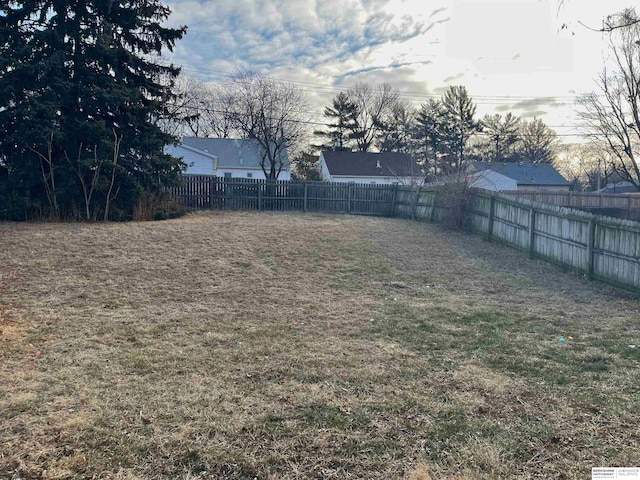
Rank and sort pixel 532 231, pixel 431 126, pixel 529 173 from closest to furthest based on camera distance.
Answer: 1. pixel 532 231
2. pixel 529 173
3. pixel 431 126

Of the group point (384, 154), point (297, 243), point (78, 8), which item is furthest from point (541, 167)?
point (78, 8)

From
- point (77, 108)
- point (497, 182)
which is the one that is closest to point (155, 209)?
point (77, 108)

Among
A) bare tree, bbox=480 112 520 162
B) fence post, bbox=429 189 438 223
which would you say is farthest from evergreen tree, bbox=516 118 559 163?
fence post, bbox=429 189 438 223

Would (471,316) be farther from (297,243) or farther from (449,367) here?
(297,243)

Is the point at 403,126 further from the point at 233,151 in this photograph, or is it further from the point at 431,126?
the point at 233,151

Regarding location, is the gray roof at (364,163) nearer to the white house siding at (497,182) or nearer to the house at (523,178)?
the white house siding at (497,182)

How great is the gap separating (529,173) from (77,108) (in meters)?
31.9

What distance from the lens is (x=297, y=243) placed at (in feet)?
32.3

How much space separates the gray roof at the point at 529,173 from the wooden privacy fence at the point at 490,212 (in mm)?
18743

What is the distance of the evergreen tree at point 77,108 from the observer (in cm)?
1054

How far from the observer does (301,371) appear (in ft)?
12.0

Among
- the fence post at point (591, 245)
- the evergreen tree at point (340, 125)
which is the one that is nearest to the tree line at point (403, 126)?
the evergreen tree at point (340, 125)

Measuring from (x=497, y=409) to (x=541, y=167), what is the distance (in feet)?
118

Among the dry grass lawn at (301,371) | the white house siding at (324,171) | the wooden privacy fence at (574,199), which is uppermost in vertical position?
the white house siding at (324,171)
